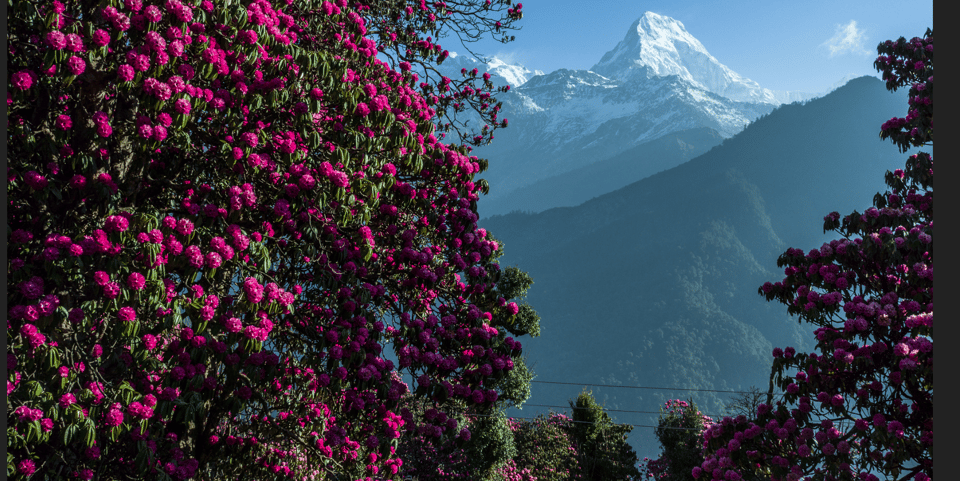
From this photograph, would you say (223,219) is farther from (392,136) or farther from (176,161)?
(392,136)

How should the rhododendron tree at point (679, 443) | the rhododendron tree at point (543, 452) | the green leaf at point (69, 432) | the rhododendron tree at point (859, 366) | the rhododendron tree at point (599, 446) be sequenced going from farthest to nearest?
the rhododendron tree at point (599, 446) → the rhododendron tree at point (679, 443) → the rhododendron tree at point (543, 452) → the rhododendron tree at point (859, 366) → the green leaf at point (69, 432)

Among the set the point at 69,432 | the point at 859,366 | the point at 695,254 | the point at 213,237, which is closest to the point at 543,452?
the point at 859,366

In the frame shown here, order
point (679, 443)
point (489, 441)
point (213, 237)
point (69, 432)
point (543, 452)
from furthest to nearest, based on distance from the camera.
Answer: point (543, 452) → point (679, 443) → point (489, 441) → point (213, 237) → point (69, 432)

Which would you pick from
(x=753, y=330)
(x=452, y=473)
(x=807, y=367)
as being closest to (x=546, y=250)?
(x=753, y=330)

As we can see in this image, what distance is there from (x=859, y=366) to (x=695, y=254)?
367ft

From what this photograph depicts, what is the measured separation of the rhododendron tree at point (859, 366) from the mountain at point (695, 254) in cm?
7498

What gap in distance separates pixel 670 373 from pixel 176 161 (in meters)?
86.9

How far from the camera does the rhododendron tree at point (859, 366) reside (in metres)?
4.87

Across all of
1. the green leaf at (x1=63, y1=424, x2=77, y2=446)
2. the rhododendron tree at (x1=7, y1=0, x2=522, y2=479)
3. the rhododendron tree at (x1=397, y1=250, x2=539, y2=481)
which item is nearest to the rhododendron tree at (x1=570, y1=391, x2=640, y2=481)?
the rhododendron tree at (x1=397, y1=250, x2=539, y2=481)

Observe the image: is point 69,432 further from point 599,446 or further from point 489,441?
point 599,446

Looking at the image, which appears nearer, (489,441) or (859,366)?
(859,366)

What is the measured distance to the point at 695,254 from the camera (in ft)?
361

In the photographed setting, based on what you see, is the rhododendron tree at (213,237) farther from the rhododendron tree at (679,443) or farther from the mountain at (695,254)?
the mountain at (695,254)

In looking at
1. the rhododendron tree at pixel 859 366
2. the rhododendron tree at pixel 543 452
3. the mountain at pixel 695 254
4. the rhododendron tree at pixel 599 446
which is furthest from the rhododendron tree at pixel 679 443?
the mountain at pixel 695 254
